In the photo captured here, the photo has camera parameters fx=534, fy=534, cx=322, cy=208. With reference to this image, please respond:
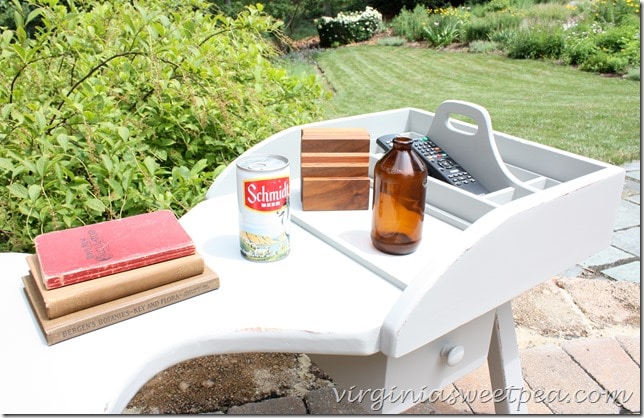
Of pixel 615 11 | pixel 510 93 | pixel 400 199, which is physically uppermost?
pixel 400 199

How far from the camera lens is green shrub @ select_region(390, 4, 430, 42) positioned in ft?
41.7

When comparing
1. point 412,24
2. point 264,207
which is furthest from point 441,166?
point 412,24

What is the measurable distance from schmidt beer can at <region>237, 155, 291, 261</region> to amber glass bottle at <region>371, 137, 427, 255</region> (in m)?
0.21

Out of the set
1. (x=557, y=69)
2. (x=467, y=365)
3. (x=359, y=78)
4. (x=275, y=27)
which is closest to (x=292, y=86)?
(x=275, y=27)

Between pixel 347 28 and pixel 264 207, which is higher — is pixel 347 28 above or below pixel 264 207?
below

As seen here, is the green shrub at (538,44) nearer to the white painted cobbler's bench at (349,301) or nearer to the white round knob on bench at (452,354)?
the white painted cobbler's bench at (349,301)

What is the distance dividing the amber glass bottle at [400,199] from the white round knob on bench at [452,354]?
0.24 m

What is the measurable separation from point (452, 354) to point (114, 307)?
0.73 metres

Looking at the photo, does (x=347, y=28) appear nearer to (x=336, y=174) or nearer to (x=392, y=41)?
(x=392, y=41)

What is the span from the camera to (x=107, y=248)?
1.06 m

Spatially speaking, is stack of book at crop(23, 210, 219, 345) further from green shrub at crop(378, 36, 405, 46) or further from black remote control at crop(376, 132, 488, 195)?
green shrub at crop(378, 36, 405, 46)

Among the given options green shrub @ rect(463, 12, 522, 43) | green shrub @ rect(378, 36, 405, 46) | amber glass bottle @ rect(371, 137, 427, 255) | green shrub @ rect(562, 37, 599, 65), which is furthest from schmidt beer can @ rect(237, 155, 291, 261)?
green shrub @ rect(378, 36, 405, 46)

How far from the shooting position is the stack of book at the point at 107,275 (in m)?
0.96

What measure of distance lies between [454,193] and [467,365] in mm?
431
